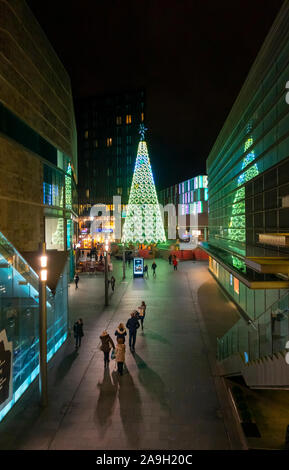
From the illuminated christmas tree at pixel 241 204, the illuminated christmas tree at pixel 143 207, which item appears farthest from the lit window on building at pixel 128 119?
the illuminated christmas tree at pixel 241 204

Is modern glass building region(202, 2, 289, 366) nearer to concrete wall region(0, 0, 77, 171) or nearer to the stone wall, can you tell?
the stone wall

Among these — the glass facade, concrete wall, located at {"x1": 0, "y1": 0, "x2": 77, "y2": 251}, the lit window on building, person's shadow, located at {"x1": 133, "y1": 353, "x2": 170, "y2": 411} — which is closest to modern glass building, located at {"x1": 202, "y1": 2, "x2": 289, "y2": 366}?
person's shadow, located at {"x1": 133, "y1": 353, "x2": 170, "y2": 411}

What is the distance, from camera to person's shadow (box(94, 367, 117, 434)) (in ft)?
24.5

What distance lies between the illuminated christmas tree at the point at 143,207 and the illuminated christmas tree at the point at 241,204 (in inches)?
579

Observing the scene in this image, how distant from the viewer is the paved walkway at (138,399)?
22.3ft

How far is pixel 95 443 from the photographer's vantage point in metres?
6.62

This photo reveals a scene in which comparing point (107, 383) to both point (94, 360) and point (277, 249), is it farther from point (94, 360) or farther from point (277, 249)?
point (277, 249)

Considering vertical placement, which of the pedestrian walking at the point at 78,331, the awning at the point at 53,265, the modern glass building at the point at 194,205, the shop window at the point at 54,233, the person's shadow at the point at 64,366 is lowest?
the person's shadow at the point at 64,366

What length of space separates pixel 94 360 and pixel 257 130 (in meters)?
12.5

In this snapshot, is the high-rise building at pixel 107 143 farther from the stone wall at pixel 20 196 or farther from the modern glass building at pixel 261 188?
the stone wall at pixel 20 196

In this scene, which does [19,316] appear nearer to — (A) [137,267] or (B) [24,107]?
(B) [24,107]

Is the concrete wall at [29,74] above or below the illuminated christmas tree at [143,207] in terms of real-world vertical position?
above

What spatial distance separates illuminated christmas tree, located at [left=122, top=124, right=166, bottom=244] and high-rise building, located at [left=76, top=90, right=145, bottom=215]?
2414 inches

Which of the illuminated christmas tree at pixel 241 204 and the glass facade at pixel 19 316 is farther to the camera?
the illuminated christmas tree at pixel 241 204
